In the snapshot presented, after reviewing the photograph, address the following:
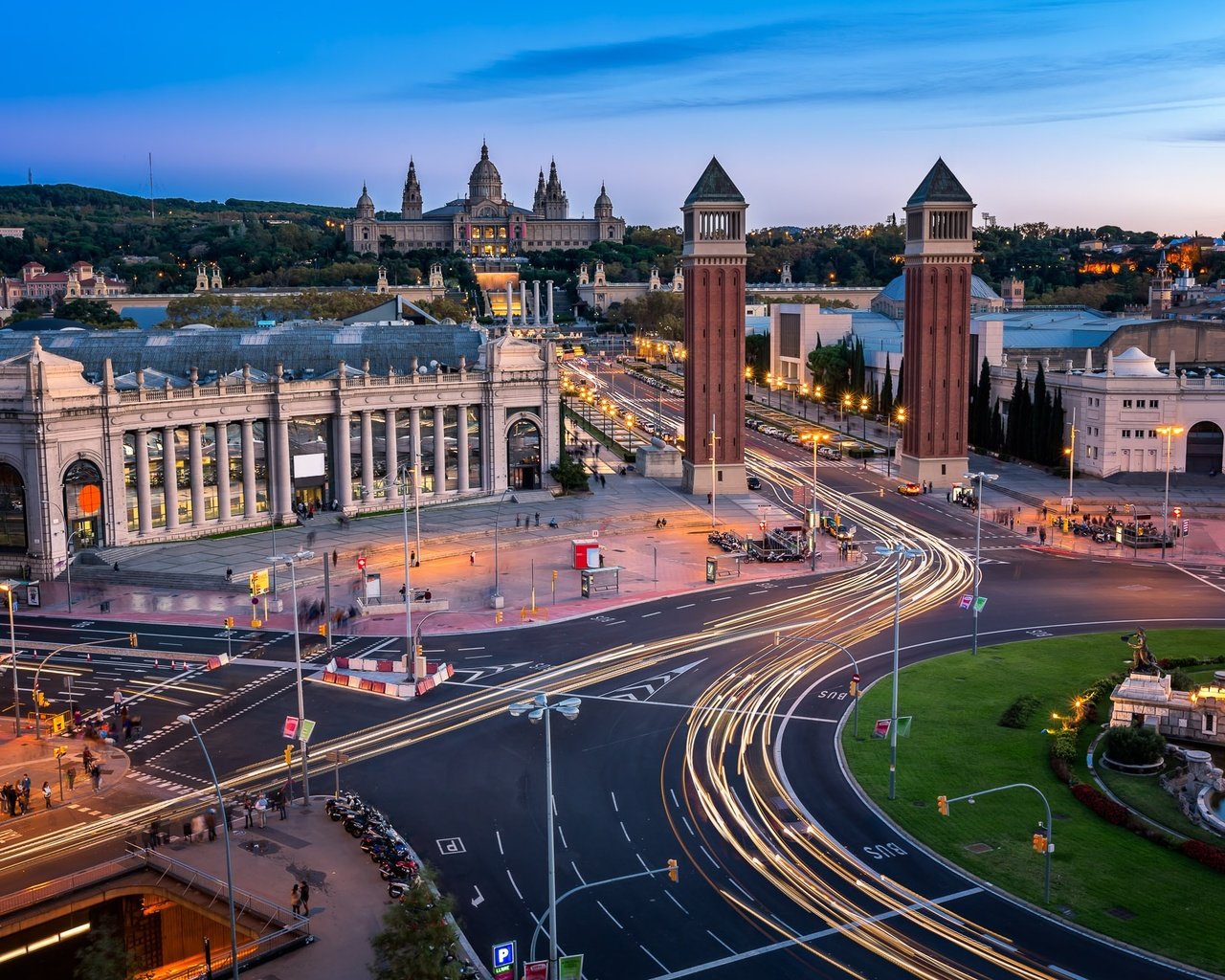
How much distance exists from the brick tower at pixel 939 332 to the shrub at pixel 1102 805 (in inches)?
3009

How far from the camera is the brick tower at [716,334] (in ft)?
392

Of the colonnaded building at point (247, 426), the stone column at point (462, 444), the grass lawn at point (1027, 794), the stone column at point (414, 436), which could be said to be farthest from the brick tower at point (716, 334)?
the grass lawn at point (1027, 794)

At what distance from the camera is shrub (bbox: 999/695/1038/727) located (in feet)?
184

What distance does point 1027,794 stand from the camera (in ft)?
159

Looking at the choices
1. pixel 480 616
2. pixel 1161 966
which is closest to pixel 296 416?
pixel 480 616

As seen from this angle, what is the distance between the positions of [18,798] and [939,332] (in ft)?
315

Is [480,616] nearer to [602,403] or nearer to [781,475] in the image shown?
[781,475]

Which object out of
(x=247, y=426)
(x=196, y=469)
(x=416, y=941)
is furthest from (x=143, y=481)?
(x=416, y=941)

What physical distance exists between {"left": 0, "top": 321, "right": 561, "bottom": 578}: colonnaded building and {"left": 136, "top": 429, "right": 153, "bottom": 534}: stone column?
11 centimetres

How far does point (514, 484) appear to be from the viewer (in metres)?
117

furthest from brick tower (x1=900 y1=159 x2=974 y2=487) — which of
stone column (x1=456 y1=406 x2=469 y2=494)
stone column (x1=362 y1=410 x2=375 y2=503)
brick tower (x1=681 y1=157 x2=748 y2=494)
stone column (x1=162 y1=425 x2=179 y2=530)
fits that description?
stone column (x1=162 y1=425 x2=179 y2=530)

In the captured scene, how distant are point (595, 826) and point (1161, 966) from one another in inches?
733

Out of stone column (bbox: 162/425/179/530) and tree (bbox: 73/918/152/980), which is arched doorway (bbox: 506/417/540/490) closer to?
stone column (bbox: 162/425/179/530)

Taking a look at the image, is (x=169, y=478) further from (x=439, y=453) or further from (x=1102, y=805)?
(x=1102, y=805)
